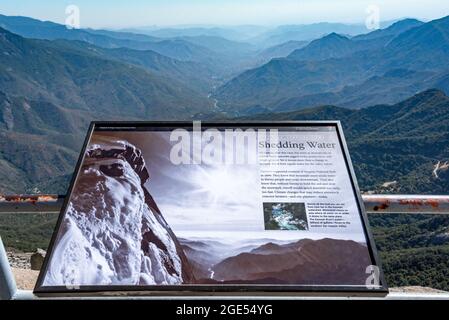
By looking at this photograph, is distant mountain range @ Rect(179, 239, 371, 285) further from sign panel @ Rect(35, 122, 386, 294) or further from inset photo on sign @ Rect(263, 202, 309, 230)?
inset photo on sign @ Rect(263, 202, 309, 230)

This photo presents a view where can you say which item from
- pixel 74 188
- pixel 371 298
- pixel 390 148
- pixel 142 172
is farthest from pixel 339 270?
pixel 390 148

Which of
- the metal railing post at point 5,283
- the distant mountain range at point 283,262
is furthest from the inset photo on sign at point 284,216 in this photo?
the metal railing post at point 5,283

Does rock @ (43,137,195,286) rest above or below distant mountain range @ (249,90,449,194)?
below

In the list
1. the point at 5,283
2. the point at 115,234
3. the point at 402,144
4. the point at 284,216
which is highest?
the point at 402,144

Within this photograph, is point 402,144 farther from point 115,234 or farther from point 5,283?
point 5,283

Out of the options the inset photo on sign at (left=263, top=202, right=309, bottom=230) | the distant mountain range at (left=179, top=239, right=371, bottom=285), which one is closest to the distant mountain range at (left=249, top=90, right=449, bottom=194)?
the inset photo on sign at (left=263, top=202, right=309, bottom=230)

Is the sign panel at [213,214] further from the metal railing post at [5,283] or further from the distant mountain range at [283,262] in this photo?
the metal railing post at [5,283]

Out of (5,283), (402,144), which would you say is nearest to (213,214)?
(5,283)
